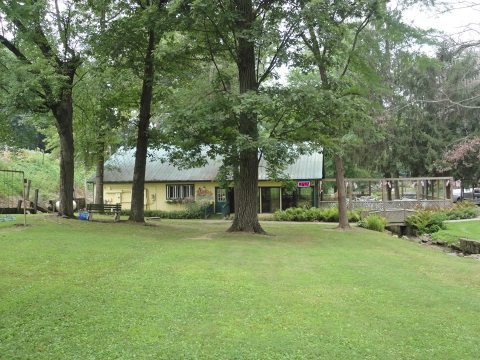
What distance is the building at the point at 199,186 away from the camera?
3108 centimetres

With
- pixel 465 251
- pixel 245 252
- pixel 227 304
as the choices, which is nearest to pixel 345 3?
pixel 245 252

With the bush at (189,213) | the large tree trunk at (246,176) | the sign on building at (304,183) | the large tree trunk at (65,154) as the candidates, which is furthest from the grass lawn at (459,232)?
the large tree trunk at (65,154)

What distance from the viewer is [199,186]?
107 feet

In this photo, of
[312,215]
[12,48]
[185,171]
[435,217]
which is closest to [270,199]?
[312,215]

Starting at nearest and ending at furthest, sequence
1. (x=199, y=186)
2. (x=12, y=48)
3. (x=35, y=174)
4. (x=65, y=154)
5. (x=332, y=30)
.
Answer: (x=332, y=30), (x=12, y=48), (x=65, y=154), (x=199, y=186), (x=35, y=174)

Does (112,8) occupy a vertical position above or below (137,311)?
above

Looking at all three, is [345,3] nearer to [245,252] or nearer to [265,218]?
[245,252]

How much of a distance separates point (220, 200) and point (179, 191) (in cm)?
305

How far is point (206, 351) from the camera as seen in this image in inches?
220

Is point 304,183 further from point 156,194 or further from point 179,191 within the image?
point 156,194

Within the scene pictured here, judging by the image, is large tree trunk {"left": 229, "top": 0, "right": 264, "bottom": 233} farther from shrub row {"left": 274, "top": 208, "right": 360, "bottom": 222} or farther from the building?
the building

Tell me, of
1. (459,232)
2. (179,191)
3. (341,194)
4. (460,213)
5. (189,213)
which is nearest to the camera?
(341,194)

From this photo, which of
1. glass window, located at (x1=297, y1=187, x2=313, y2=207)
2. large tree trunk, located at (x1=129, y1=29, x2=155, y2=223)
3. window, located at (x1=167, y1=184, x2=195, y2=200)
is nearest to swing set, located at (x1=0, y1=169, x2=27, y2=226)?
large tree trunk, located at (x1=129, y1=29, x2=155, y2=223)

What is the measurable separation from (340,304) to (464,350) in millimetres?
2138
